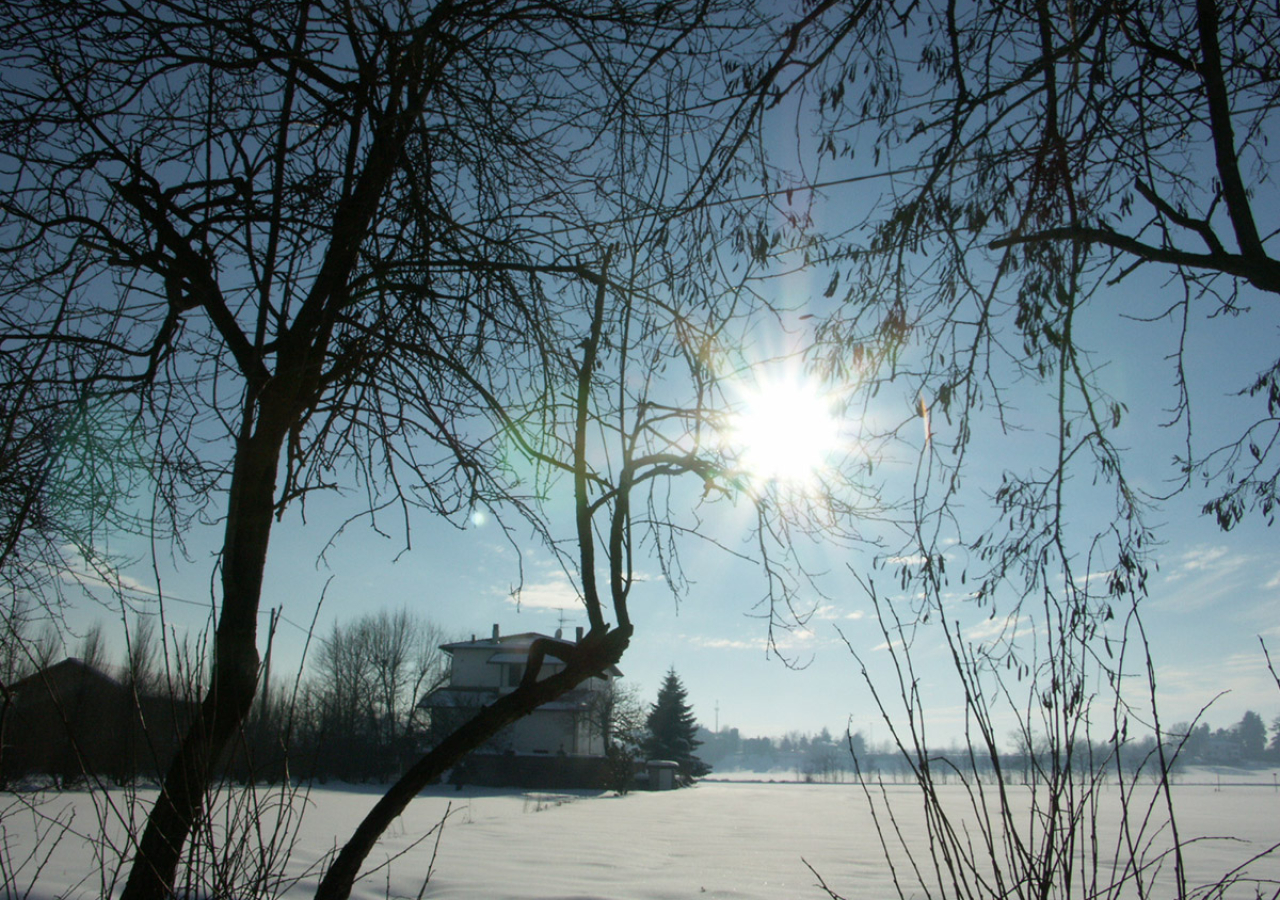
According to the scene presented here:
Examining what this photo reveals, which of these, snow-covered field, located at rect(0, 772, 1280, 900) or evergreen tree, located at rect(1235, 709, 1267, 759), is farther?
evergreen tree, located at rect(1235, 709, 1267, 759)

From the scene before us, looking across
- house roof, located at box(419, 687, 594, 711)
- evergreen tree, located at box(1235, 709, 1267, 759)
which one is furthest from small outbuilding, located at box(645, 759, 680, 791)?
evergreen tree, located at box(1235, 709, 1267, 759)

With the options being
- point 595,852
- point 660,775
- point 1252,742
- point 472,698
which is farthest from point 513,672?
point 1252,742

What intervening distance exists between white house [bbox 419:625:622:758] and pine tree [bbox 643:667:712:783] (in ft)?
25.0

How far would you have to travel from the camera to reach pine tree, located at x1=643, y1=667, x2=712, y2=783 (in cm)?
4934

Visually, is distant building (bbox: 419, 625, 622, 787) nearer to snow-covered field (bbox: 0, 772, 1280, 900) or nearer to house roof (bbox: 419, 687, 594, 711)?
house roof (bbox: 419, 687, 594, 711)

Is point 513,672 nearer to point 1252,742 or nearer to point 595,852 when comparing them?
point 595,852

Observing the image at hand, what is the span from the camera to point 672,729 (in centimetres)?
5038

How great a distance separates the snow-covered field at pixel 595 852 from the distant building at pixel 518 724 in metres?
12.7

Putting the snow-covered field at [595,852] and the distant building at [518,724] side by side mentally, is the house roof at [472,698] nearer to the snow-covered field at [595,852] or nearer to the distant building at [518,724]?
the distant building at [518,724]

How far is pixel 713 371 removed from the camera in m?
2.96

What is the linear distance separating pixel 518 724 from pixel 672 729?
14.0 meters

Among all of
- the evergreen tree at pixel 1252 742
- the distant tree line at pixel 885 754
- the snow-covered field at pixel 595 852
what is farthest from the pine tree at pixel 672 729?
the evergreen tree at pixel 1252 742

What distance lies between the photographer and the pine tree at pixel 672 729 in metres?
49.3

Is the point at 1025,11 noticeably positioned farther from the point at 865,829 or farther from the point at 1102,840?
the point at 865,829
